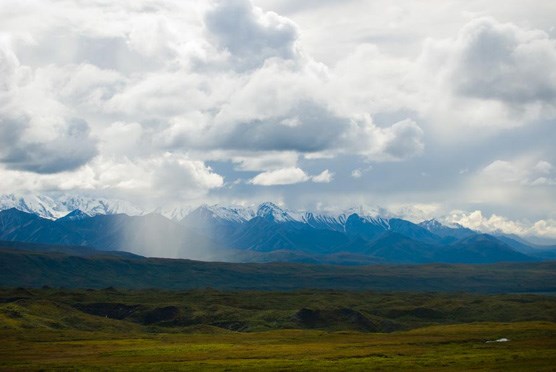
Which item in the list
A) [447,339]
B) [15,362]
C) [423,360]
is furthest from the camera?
[447,339]

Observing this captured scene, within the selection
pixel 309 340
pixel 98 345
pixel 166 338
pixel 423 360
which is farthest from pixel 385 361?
pixel 166 338

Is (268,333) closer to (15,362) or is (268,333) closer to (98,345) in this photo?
(98,345)

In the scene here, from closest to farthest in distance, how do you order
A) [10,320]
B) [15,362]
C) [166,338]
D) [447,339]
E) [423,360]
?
[423,360], [15,362], [447,339], [166,338], [10,320]

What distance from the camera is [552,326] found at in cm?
17588

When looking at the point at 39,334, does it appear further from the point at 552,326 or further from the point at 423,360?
the point at 552,326

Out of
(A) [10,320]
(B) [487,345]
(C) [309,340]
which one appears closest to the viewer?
(B) [487,345]

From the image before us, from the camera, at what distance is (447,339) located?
501ft

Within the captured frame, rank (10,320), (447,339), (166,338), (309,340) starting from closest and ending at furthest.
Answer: (447,339) → (309,340) → (166,338) → (10,320)

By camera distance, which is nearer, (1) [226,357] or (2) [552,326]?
(1) [226,357]

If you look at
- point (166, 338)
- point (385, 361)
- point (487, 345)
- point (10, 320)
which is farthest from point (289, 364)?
point (10, 320)

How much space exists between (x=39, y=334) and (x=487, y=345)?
109660 mm

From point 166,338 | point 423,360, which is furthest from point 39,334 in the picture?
point 423,360

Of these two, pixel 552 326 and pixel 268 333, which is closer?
pixel 552 326

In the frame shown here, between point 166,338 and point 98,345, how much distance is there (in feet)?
87.8
